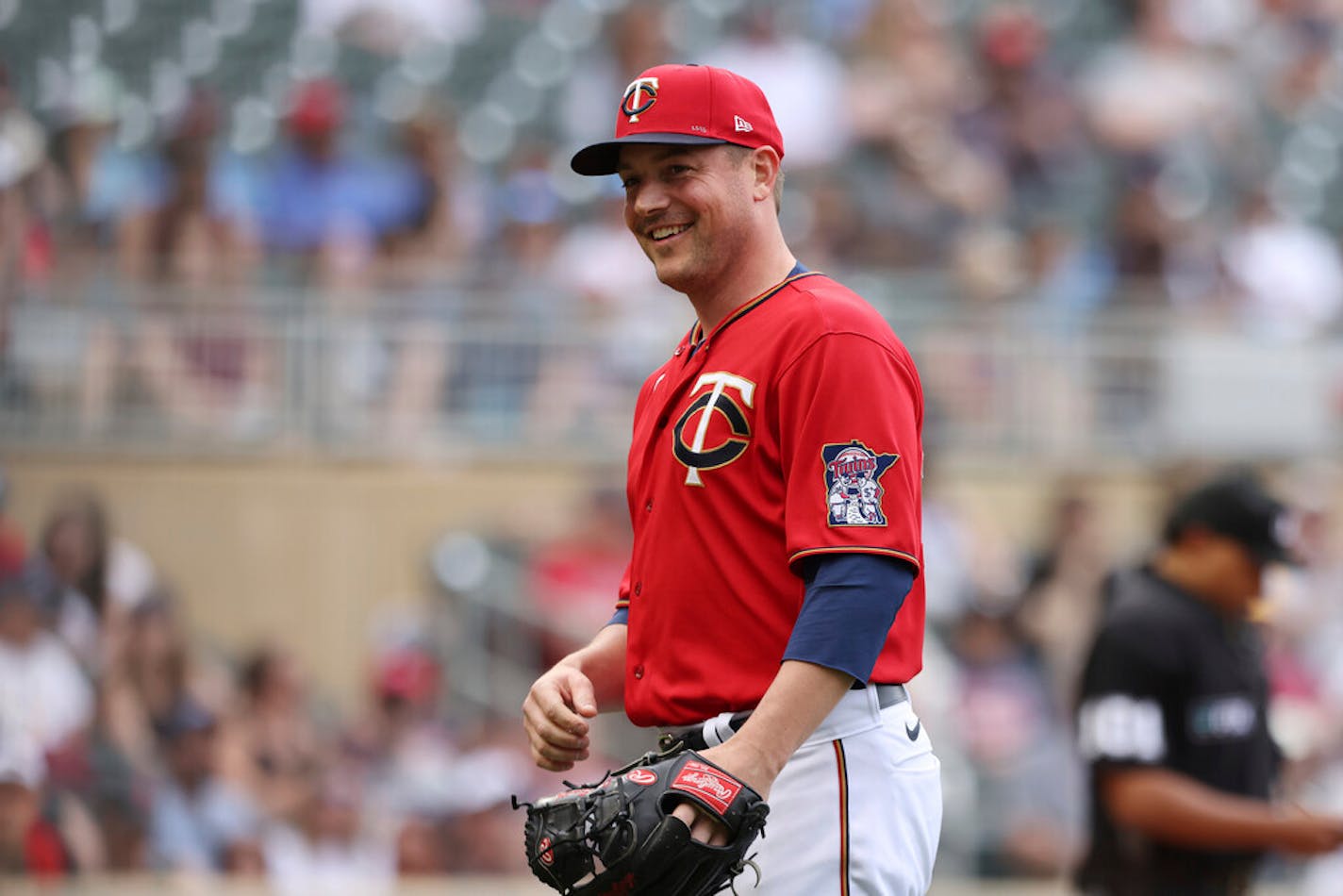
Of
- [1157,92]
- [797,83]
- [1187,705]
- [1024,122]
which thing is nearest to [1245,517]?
[1187,705]

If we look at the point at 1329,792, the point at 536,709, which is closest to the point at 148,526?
the point at 1329,792

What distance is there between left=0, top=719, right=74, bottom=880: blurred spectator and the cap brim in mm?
5540

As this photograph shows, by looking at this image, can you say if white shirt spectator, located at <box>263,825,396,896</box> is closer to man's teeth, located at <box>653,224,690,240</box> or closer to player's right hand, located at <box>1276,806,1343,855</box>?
player's right hand, located at <box>1276,806,1343,855</box>

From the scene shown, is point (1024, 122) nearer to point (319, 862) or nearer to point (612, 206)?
point (612, 206)

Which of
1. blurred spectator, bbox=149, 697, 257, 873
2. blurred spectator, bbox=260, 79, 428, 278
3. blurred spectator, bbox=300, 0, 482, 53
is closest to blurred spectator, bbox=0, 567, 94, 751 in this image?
blurred spectator, bbox=149, 697, 257, 873

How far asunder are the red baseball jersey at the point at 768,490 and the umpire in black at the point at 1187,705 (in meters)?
1.78

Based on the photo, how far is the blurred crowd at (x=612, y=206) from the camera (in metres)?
10.5

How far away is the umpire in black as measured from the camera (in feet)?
15.9

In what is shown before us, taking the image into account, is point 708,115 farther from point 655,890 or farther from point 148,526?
point 148,526

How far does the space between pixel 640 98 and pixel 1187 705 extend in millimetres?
2509

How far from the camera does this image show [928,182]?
1218 cm

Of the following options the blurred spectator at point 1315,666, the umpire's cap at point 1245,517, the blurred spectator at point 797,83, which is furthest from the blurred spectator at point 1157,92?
the umpire's cap at point 1245,517

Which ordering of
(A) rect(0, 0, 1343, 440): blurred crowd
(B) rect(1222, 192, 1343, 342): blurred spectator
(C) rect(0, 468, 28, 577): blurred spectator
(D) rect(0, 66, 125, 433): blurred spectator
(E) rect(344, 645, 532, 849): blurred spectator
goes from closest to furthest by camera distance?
(E) rect(344, 645, 532, 849): blurred spectator, (C) rect(0, 468, 28, 577): blurred spectator, (D) rect(0, 66, 125, 433): blurred spectator, (A) rect(0, 0, 1343, 440): blurred crowd, (B) rect(1222, 192, 1343, 342): blurred spectator

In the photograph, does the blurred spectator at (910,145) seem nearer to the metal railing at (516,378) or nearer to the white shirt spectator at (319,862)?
the metal railing at (516,378)
